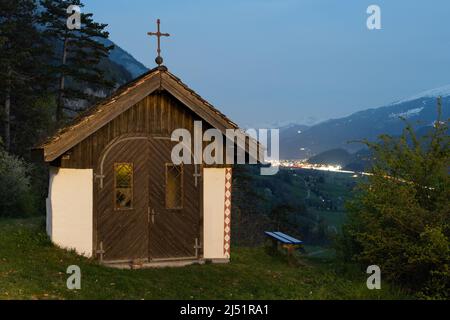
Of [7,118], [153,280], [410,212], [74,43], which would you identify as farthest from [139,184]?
[74,43]

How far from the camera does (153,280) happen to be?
12141 millimetres

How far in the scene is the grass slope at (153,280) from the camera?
1025 centimetres

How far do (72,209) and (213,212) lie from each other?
397cm

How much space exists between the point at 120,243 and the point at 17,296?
4.70 metres

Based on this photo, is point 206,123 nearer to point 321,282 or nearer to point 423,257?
point 321,282

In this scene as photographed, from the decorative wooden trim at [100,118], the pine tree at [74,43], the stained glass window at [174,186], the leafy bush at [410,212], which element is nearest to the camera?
the leafy bush at [410,212]

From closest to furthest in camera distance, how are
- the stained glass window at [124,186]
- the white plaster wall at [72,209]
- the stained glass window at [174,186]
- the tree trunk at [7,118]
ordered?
1. the white plaster wall at [72,209]
2. the stained glass window at [124,186]
3. the stained glass window at [174,186]
4. the tree trunk at [7,118]

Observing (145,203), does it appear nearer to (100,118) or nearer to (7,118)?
(100,118)

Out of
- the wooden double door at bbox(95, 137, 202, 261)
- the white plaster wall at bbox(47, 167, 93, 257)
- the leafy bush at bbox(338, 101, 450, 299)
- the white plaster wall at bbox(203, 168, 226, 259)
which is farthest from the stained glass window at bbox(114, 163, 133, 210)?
the leafy bush at bbox(338, 101, 450, 299)

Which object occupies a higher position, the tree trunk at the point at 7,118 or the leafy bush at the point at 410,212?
the tree trunk at the point at 7,118

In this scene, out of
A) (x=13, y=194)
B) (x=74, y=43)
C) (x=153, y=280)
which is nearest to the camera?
(x=153, y=280)

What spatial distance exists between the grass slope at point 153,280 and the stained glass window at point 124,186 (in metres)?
1.79

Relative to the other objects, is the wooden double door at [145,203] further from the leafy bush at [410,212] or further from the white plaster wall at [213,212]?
the leafy bush at [410,212]

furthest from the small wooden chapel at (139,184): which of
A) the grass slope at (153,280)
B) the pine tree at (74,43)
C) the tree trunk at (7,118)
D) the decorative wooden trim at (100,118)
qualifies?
the pine tree at (74,43)
